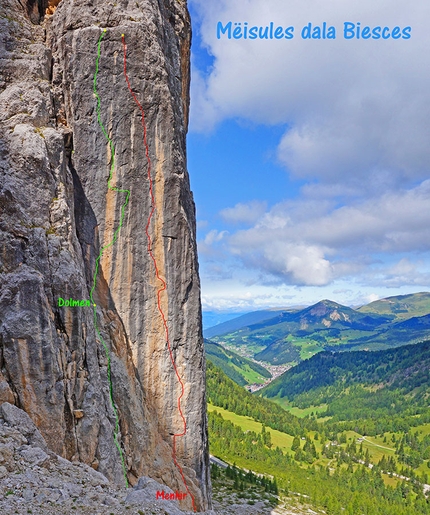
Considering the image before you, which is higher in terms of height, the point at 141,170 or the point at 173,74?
the point at 173,74

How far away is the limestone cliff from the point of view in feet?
61.8

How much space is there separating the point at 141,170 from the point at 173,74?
7.71 metres

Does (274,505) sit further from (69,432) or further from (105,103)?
(105,103)

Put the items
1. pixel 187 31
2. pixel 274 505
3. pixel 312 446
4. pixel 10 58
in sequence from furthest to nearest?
pixel 312 446 < pixel 274 505 < pixel 187 31 < pixel 10 58

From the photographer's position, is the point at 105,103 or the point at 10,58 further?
the point at 105,103

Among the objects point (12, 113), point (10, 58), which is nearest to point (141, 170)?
point (12, 113)

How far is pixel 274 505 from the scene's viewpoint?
190ft

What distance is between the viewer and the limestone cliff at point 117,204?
1884cm

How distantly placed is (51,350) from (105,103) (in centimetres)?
1397

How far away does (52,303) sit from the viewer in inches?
687

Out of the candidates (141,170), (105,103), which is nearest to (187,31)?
(105,103)

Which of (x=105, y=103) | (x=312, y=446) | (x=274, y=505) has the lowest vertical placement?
(x=312, y=446)

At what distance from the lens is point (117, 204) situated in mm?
23266

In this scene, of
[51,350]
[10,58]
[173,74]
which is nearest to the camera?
[51,350]
